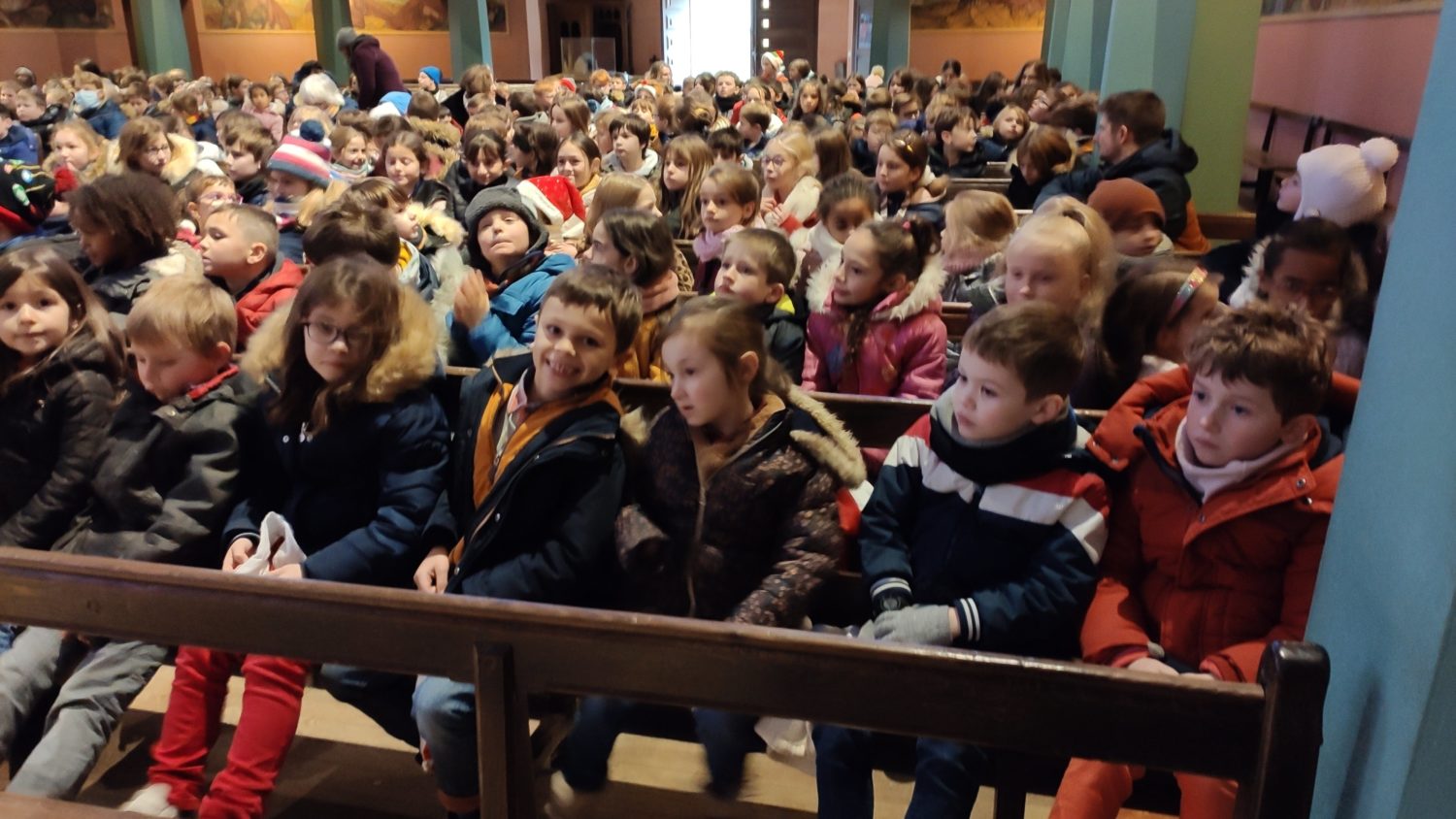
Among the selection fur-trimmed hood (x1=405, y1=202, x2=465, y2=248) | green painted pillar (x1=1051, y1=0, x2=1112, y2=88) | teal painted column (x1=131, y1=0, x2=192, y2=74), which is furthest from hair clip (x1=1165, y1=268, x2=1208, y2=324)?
teal painted column (x1=131, y1=0, x2=192, y2=74)

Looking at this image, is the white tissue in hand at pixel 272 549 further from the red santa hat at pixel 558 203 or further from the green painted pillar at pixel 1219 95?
the green painted pillar at pixel 1219 95

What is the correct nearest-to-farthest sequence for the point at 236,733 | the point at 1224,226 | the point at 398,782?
the point at 236,733 < the point at 398,782 < the point at 1224,226

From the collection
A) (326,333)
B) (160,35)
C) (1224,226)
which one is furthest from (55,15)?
(326,333)

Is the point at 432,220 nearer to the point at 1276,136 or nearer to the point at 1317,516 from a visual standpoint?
the point at 1317,516

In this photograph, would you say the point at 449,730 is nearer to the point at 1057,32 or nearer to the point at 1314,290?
the point at 1314,290

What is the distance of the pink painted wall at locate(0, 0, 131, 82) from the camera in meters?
20.6

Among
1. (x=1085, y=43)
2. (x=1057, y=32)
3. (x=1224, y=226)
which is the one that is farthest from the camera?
(x=1057, y=32)

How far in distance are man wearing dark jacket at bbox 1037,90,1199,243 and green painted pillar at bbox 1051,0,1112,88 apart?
21.9 feet

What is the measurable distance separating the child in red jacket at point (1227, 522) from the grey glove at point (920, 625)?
0.26 metres

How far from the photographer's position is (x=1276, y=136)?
11.1 metres

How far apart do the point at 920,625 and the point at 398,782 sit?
1.35 metres

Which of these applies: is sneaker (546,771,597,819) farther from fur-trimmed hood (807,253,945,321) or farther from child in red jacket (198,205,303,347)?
child in red jacket (198,205,303,347)

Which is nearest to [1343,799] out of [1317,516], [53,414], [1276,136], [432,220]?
[1317,516]

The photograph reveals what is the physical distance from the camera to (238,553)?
2.36 meters
